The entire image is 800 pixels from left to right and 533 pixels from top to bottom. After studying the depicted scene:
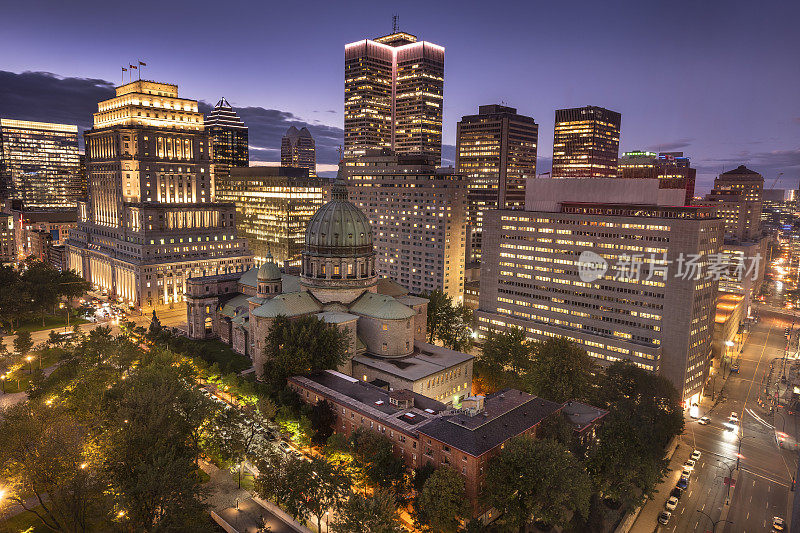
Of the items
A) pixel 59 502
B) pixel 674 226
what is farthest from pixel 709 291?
pixel 59 502

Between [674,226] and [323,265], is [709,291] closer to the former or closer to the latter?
[674,226]

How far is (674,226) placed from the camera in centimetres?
12444

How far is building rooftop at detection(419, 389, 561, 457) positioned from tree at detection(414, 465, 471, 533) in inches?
173

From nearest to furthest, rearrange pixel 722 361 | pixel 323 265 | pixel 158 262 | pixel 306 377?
1. pixel 306 377
2. pixel 323 265
3. pixel 722 361
4. pixel 158 262

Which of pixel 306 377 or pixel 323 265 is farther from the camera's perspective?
pixel 323 265

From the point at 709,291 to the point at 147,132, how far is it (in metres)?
193

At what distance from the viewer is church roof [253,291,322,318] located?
104562 mm

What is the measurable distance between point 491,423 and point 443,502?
53.3 ft

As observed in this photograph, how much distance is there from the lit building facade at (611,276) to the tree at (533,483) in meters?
71.4

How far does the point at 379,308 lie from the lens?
4380 inches

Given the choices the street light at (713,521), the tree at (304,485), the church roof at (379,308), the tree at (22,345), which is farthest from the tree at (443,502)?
the tree at (22,345)

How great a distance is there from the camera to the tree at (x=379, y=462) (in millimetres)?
69562

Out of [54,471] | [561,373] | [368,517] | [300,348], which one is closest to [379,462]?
[368,517]

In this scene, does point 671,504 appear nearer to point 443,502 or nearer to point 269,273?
point 443,502
